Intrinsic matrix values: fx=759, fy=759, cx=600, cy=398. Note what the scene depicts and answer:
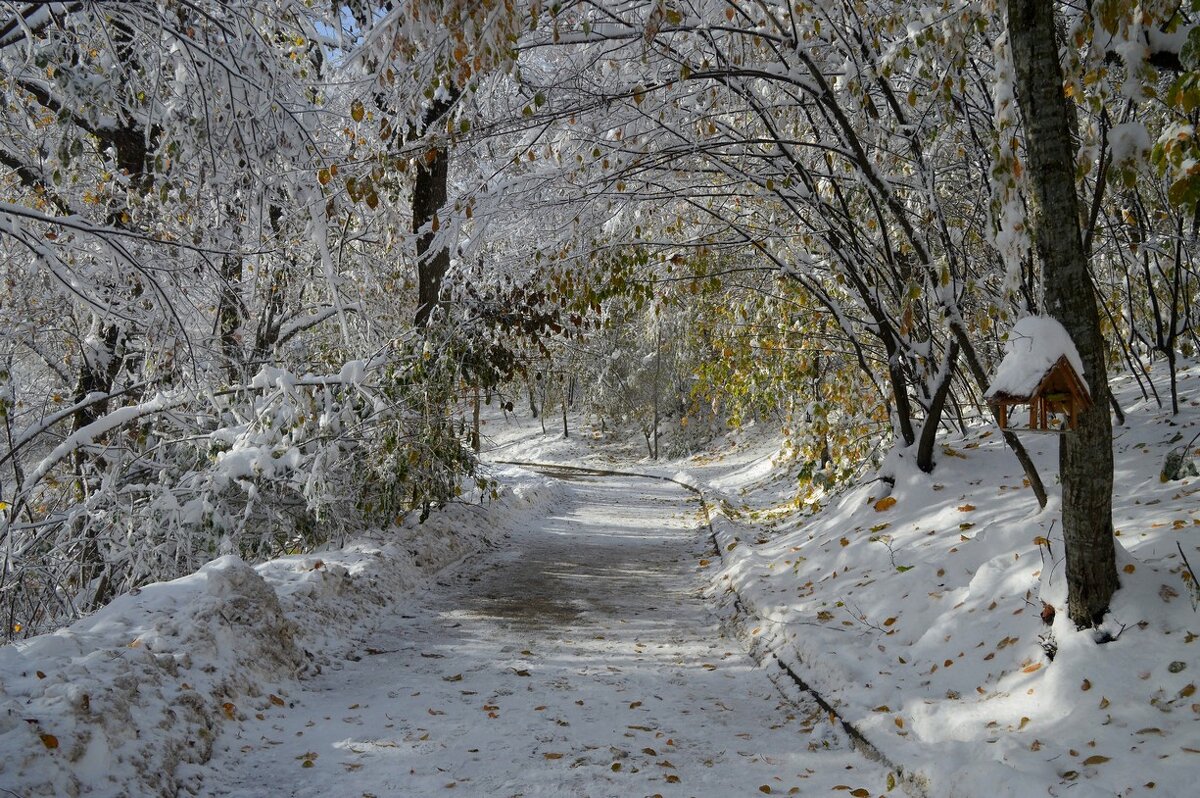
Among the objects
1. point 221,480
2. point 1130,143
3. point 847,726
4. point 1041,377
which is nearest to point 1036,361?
point 1041,377

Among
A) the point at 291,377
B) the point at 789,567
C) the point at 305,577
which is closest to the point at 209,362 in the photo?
the point at 291,377

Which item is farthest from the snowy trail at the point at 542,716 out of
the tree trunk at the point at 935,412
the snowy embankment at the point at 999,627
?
the tree trunk at the point at 935,412

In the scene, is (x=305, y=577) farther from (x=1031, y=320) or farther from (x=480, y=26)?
(x=1031, y=320)

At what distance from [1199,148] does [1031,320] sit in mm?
1076

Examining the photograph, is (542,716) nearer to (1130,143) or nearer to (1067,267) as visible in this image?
(1067,267)

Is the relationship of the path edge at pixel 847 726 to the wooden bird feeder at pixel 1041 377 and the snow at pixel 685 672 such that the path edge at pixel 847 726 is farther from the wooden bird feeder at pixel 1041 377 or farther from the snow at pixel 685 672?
the wooden bird feeder at pixel 1041 377

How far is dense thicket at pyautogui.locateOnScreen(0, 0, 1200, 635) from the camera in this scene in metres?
4.80

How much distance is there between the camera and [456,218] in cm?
790

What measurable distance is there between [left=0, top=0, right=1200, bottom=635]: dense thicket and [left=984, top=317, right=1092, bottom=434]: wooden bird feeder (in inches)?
17.2

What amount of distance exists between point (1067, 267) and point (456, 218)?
5654 millimetres

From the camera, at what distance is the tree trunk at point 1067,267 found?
407 cm

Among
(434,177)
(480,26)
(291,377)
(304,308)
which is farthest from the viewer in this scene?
(304,308)

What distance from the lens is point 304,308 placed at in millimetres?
12594

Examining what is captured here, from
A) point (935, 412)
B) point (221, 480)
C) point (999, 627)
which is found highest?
point (935, 412)
